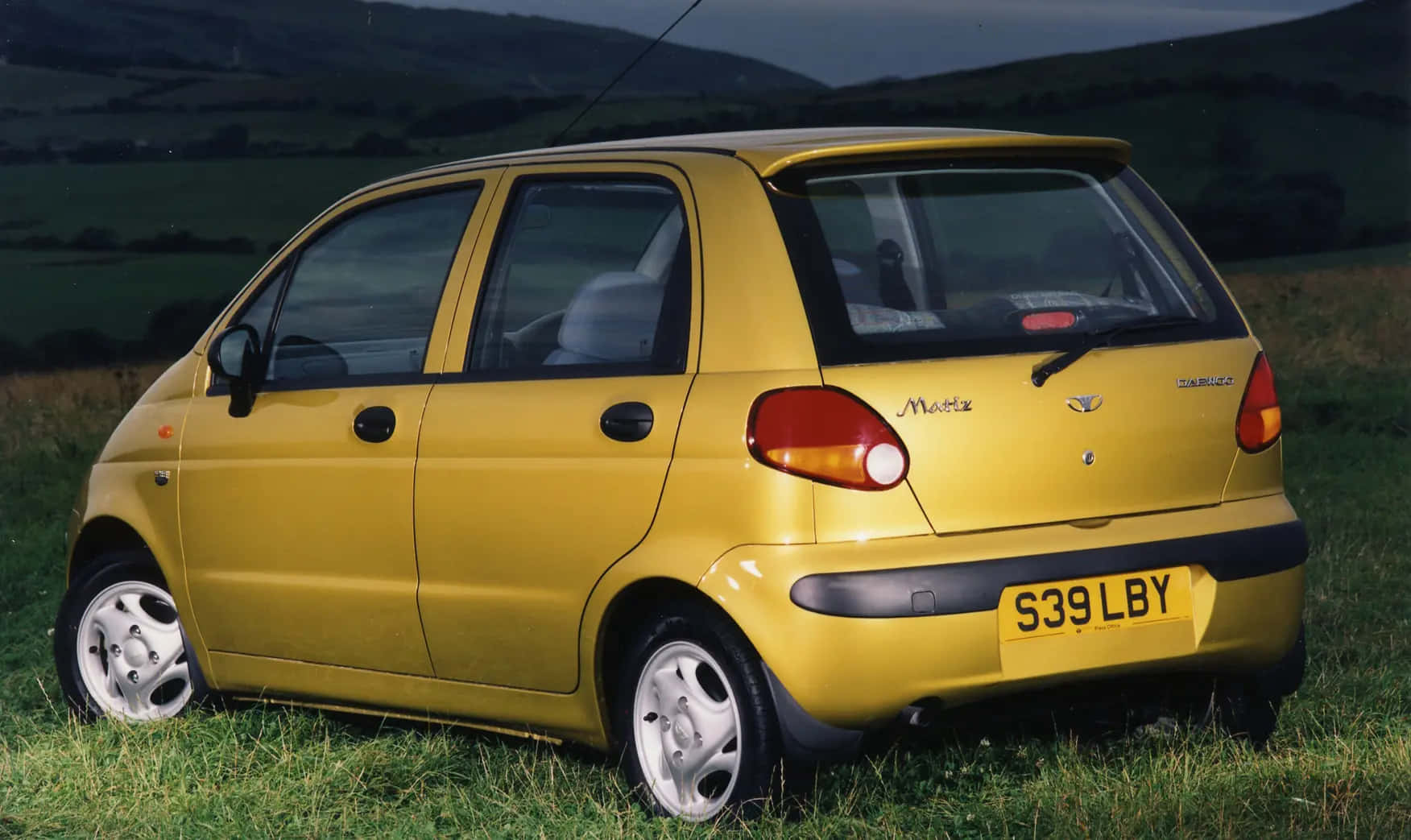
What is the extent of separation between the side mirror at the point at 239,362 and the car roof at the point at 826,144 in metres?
1.06

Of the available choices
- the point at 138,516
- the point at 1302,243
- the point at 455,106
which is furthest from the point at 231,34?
the point at 138,516

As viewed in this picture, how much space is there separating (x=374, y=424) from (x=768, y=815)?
5.45 ft

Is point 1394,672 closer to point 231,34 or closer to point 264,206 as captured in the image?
→ point 264,206

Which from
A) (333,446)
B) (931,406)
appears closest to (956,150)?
(931,406)

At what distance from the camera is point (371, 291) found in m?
5.96

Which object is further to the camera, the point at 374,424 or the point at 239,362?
the point at 239,362

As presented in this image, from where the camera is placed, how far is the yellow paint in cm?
461

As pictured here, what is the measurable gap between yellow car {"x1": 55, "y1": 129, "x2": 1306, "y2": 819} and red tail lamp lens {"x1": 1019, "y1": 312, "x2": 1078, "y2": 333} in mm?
15

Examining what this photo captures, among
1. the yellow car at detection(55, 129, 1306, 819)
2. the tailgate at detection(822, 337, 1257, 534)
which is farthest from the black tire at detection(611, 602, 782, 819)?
the tailgate at detection(822, 337, 1257, 534)

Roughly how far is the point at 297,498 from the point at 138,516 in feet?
2.81

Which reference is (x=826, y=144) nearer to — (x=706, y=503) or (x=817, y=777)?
(x=706, y=503)

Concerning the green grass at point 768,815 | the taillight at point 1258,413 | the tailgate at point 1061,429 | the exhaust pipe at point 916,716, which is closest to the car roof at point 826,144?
the tailgate at point 1061,429

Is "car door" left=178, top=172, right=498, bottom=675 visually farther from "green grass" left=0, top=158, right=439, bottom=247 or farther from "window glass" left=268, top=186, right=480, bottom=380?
"green grass" left=0, top=158, right=439, bottom=247

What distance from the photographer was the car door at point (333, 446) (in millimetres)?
5637
